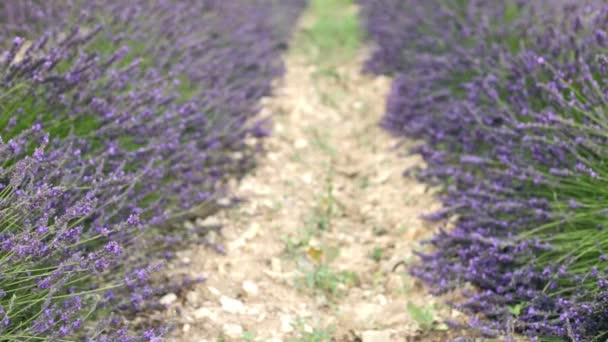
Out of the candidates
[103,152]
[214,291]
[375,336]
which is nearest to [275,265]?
[214,291]

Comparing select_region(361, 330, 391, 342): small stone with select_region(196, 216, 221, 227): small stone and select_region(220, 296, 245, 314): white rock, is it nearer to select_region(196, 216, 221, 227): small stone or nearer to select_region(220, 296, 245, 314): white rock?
select_region(220, 296, 245, 314): white rock

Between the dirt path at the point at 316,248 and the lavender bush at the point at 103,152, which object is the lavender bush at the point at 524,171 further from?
the lavender bush at the point at 103,152

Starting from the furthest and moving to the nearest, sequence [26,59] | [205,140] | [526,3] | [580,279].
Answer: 1. [526,3]
2. [205,140]
3. [26,59]
4. [580,279]

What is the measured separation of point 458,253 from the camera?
2586mm

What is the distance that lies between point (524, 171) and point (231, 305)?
48.4 inches

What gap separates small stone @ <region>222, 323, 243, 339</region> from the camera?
235 cm

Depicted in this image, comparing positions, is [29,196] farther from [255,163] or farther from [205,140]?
[255,163]

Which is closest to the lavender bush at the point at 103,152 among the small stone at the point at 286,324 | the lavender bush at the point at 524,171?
the small stone at the point at 286,324

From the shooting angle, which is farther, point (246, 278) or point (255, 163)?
point (255, 163)

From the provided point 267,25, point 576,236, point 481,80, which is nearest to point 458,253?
point 576,236

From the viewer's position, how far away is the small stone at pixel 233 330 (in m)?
2.35

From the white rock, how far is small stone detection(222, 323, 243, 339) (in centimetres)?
10

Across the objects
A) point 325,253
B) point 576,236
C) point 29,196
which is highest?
point 29,196

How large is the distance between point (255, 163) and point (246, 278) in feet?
3.50
